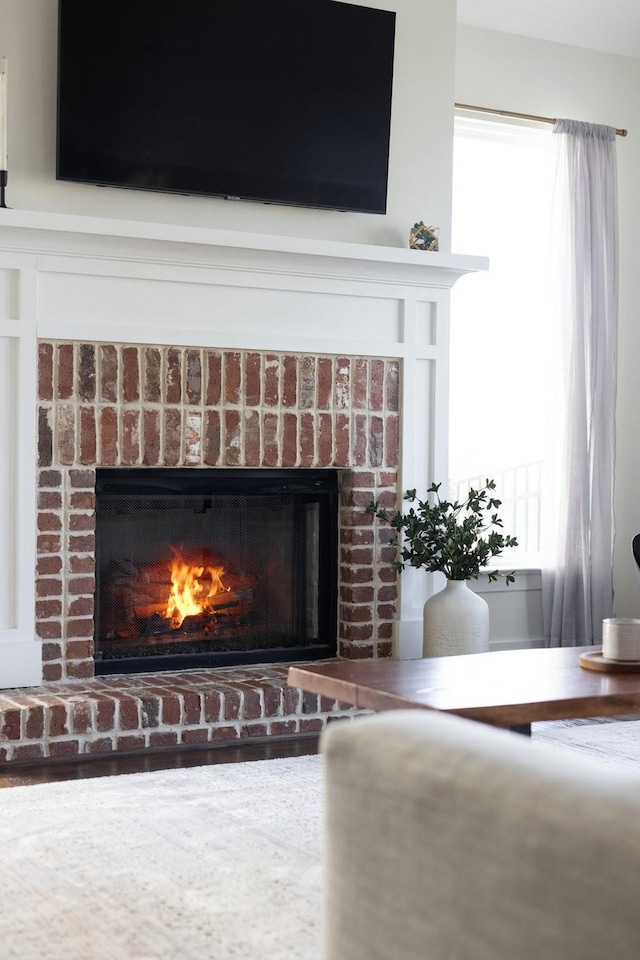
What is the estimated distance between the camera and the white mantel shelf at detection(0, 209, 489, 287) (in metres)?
3.80

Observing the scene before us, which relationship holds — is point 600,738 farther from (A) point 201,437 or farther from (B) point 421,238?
(B) point 421,238

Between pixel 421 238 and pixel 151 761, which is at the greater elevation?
pixel 421 238

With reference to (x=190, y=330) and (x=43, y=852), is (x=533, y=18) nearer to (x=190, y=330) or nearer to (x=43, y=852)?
(x=190, y=330)

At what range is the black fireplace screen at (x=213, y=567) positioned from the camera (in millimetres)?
4160

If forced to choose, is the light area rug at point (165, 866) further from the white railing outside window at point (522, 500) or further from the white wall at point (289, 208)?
the white railing outside window at point (522, 500)

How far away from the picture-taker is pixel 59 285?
12.8 feet

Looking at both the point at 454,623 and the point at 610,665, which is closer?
the point at 610,665

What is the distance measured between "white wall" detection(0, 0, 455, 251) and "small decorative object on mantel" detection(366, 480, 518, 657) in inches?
42.7

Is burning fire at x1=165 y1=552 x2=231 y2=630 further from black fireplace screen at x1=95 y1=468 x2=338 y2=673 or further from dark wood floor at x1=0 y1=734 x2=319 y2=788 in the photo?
dark wood floor at x1=0 y1=734 x2=319 y2=788

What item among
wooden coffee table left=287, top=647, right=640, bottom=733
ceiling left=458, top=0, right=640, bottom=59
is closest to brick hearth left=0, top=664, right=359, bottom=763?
wooden coffee table left=287, top=647, right=640, bottom=733

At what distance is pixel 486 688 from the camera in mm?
2342

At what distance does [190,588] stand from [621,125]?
10.2ft

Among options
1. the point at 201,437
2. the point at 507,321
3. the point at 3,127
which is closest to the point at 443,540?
the point at 201,437

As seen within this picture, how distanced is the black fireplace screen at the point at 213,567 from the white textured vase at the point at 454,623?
425 mm
